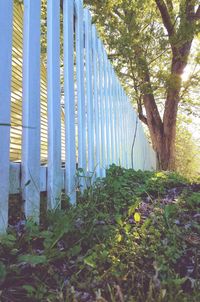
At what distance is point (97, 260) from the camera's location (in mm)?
1607

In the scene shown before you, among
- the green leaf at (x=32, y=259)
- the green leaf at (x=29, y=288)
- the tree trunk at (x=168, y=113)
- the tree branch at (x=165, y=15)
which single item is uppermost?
the tree branch at (x=165, y=15)

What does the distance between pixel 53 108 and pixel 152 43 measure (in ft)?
31.1

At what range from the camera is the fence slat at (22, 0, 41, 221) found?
6.59 ft

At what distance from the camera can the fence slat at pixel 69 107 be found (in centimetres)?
267

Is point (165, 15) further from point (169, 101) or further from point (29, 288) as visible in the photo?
point (29, 288)

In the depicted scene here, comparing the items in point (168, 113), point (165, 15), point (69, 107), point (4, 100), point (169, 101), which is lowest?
point (4, 100)

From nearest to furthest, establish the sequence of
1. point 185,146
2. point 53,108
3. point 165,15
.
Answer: point 53,108, point 165,15, point 185,146

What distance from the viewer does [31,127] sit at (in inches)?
80.6

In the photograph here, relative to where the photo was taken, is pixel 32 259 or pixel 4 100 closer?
pixel 32 259

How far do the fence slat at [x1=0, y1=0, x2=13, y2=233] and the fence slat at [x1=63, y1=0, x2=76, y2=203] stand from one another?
2.79 ft

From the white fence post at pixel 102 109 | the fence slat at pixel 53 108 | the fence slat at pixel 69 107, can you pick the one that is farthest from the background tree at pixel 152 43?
the fence slat at pixel 53 108

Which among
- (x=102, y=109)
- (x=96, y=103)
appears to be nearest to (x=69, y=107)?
(x=96, y=103)

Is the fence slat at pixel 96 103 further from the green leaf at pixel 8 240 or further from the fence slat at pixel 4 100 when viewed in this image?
the green leaf at pixel 8 240

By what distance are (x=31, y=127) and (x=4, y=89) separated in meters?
0.29
